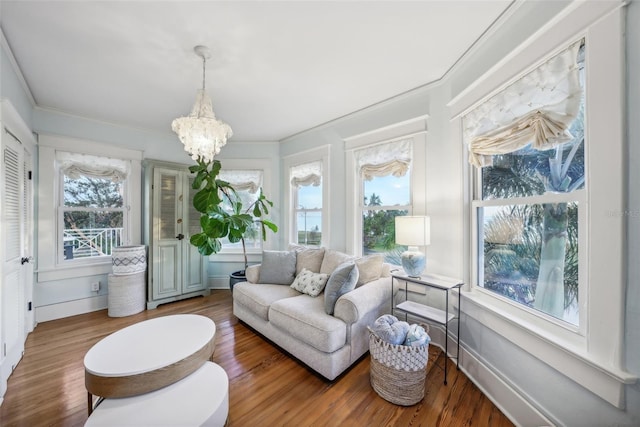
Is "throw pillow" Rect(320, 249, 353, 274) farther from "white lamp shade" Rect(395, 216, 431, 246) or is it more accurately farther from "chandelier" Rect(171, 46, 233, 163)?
"chandelier" Rect(171, 46, 233, 163)

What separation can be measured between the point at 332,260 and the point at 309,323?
0.93 meters

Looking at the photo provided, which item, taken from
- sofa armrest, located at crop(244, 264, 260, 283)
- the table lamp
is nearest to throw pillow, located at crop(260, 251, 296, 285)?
sofa armrest, located at crop(244, 264, 260, 283)

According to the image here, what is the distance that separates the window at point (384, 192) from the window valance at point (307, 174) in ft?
2.39

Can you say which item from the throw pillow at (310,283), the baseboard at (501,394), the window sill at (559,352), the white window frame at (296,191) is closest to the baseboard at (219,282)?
the white window frame at (296,191)

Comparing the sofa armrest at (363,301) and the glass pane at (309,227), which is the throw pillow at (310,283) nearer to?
the sofa armrest at (363,301)

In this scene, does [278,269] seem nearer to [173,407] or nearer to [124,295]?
[173,407]

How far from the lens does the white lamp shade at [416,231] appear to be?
2131 millimetres

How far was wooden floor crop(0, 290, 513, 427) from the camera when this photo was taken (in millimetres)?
1534

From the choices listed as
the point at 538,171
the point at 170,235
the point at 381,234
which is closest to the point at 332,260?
the point at 381,234

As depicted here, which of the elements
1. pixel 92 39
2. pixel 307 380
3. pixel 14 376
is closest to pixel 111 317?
pixel 14 376

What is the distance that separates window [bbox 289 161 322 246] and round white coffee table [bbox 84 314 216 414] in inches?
83.5

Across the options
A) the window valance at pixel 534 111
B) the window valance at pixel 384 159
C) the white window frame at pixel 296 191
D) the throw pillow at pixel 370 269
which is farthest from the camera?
the white window frame at pixel 296 191

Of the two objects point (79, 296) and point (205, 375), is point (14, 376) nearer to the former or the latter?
point (79, 296)

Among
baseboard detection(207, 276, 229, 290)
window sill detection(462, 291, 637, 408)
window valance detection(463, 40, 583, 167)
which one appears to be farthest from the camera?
baseboard detection(207, 276, 229, 290)
